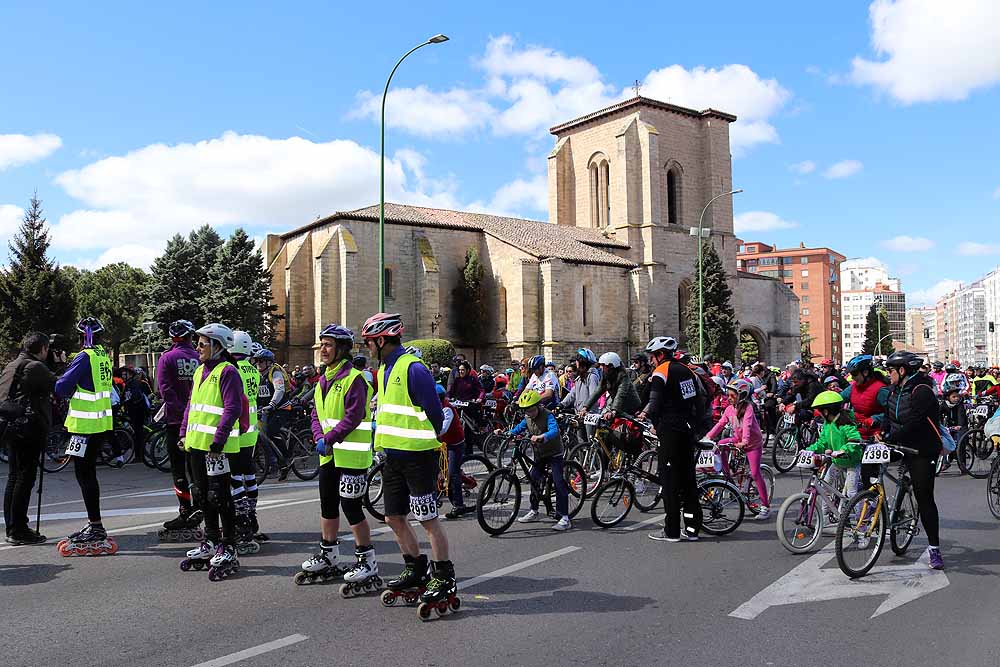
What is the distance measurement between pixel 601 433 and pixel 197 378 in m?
5.15

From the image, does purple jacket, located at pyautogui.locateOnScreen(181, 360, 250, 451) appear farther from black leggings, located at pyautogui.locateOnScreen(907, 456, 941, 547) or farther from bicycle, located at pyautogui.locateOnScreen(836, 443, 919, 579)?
black leggings, located at pyautogui.locateOnScreen(907, 456, 941, 547)

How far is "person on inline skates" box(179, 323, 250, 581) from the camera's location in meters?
5.72

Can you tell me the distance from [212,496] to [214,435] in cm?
54

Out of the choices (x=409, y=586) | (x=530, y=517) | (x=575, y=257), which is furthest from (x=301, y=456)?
(x=575, y=257)

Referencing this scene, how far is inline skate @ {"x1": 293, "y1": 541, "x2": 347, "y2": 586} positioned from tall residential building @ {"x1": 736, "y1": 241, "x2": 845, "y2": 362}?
381ft

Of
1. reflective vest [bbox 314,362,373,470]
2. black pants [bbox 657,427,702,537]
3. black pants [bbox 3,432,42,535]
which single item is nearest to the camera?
reflective vest [bbox 314,362,373,470]

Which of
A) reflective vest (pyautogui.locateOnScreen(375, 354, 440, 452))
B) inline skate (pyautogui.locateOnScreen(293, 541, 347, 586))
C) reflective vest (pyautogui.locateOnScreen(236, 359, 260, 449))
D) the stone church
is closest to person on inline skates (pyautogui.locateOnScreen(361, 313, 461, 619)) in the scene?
reflective vest (pyautogui.locateOnScreen(375, 354, 440, 452))

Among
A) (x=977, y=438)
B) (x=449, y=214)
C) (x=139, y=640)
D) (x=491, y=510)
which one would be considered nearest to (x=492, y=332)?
(x=449, y=214)

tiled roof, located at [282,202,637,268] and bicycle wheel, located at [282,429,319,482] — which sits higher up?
tiled roof, located at [282,202,637,268]

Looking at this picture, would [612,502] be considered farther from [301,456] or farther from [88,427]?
[301,456]

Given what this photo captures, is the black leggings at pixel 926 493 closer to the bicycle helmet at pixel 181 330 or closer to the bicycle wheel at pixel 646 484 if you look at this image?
the bicycle wheel at pixel 646 484

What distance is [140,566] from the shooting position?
20.2ft

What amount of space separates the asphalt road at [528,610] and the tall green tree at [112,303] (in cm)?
4989

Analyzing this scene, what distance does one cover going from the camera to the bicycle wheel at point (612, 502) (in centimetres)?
779
